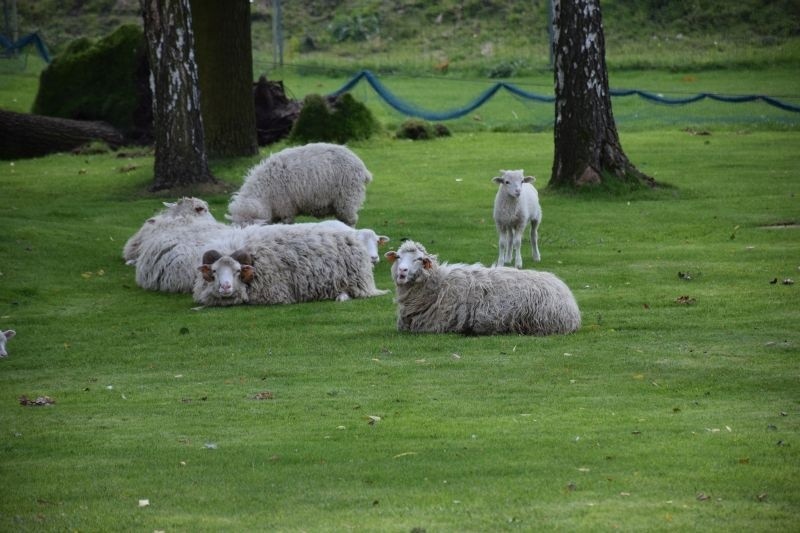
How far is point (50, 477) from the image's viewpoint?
8734mm

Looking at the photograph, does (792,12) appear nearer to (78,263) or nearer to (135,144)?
(135,144)

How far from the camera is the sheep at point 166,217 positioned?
18391 mm

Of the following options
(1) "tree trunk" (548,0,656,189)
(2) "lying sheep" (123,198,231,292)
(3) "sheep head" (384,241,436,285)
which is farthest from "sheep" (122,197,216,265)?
(1) "tree trunk" (548,0,656,189)

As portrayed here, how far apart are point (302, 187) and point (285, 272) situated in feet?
12.1

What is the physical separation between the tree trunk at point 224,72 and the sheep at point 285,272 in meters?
11.0

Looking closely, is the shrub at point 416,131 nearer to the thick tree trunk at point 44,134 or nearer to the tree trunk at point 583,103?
the thick tree trunk at point 44,134

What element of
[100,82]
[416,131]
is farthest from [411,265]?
[100,82]

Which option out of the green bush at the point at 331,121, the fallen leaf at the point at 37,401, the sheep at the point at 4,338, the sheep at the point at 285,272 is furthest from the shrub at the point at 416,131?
the fallen leaf at the point at 37,401

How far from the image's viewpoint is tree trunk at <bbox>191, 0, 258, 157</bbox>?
2653 centimetres

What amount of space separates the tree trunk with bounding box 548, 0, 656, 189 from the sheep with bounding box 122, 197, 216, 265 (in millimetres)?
7617

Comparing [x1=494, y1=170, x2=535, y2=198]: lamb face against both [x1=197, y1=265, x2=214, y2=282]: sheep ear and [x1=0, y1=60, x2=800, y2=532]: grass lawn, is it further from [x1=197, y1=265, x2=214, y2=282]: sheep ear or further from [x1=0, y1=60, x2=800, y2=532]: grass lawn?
[x1=197, y1=265, x2=214, y2=282]: sheep ear

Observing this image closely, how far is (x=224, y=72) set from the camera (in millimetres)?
26531

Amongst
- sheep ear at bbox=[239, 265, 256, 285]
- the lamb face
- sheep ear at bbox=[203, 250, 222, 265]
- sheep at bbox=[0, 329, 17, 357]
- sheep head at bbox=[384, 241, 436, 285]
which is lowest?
sheep at bbox=[0, 329, 17, 357]

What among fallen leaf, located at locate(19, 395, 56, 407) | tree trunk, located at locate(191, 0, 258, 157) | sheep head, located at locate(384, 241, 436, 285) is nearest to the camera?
fallen leaf, located at locate(19, 395, 56, 407)
